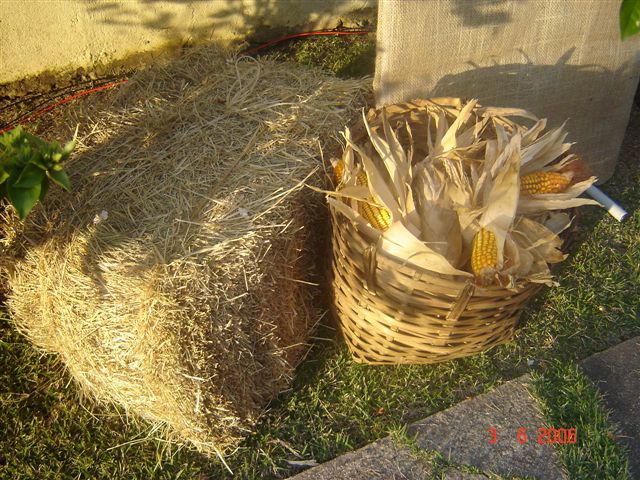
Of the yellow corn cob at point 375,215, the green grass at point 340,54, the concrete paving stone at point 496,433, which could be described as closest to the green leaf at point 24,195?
the yellow corn cob at point 375,215

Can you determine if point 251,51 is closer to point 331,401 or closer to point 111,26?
point 111,26

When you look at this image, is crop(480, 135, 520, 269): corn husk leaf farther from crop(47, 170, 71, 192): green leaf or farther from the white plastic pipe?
crop(47, 170, 71, 192): green leaf

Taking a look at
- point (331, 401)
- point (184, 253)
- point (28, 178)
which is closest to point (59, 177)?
point (28, 178)

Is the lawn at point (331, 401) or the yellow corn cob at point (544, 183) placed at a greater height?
the yellow corn cob at point (544, 183)

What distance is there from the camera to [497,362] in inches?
104

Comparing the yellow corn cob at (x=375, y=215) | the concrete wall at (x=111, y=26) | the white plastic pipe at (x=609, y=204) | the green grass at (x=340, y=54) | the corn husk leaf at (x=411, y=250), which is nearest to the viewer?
the corn husk leaf at (x=411, y=250)

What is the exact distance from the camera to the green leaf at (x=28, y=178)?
191cm

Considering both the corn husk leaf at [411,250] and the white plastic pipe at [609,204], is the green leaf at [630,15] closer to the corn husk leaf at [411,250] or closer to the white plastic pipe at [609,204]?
the corn husk leaf at [411,250]

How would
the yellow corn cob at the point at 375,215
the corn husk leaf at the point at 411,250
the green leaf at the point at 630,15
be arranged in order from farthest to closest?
the yellow corn cob at the point at 375,215 < the corn husk leaf at the point at 411,250 < the green leaf at the point at 630,15

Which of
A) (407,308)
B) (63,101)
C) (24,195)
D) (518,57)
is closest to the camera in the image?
(24,195)

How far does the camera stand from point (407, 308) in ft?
7.20

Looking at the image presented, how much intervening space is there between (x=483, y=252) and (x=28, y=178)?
1.44 meters

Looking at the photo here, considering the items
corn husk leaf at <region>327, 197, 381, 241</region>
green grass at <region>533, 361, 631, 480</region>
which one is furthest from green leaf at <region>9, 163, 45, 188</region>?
green grass at <region>533, 361, 631, 480</region>

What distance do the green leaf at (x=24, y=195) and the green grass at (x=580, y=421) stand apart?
6.19ft
